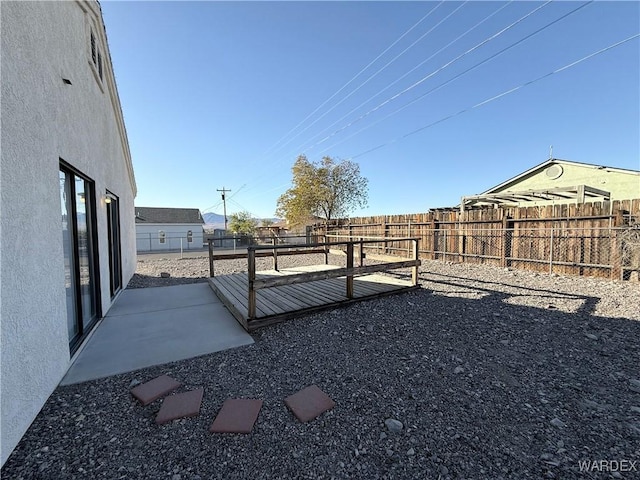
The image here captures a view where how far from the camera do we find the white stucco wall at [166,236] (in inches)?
955

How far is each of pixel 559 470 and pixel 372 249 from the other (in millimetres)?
11628

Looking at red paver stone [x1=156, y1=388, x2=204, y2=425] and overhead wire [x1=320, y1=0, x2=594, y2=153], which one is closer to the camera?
red paver stone [x1=156, y1=388, x2=204, y2=425]

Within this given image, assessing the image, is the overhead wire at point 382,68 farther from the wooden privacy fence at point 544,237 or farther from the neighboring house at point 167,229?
the neighboring house at point 167,229

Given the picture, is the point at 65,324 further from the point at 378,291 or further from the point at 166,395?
the point at 378,291

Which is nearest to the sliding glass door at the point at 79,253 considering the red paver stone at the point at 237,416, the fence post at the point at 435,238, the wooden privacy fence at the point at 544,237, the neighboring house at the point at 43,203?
the neighboring house at the point at 43,203

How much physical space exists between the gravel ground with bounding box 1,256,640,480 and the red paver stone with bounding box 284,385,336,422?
0.06m

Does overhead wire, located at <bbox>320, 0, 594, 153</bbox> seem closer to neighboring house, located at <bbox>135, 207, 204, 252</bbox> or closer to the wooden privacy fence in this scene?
the wooden privacy fence

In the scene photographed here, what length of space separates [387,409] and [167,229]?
28876 millimetres

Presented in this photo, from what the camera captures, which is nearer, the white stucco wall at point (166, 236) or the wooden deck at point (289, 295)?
the wooden deck at point (289, 295)

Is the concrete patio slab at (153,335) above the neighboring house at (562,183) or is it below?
below

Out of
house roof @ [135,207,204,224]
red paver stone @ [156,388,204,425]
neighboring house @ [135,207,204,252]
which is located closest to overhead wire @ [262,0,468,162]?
red paver stone @ [156,388,204,425]

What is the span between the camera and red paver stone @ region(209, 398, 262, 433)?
1.71m

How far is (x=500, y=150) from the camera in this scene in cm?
1352

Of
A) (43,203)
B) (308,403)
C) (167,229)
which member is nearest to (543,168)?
Answer: (308,403)
